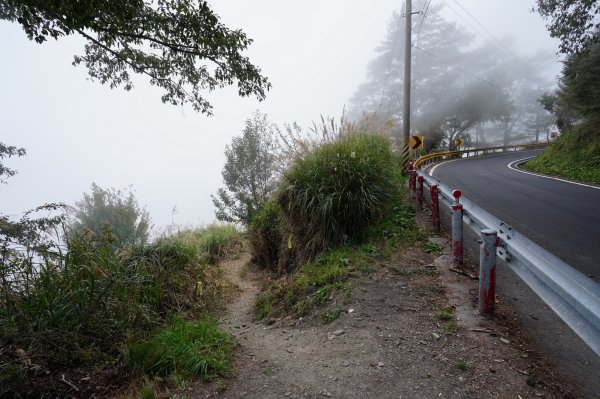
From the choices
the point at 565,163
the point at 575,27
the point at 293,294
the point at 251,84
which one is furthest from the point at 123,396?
the point at 565,163

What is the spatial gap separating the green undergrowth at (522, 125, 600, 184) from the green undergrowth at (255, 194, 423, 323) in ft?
30.6

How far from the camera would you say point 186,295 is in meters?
5.25

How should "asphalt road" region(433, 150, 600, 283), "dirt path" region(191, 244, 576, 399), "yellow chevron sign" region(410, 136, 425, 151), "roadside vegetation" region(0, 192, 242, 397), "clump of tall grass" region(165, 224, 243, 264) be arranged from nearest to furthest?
1. "dirt path" region(191, 244, 576, 399)
2. "roadside vegetation" region(0, 192, 242, 397)
3. "asphalt road" region(433, 150, 600, 283)
4. "clump of tall grass" region(165, 224, 243, 264)
5. "yellow chevron sign" region(410, 136, 425, 151)

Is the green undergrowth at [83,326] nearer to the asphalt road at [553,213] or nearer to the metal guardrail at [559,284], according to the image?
the metal guardrail at [559,284]

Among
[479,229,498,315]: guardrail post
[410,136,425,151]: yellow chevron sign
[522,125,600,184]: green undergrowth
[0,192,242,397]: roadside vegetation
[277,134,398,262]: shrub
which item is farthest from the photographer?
[410,136,425,151]: yellow chevron sign

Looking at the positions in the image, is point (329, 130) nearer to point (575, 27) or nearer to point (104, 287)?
point (104, 287)

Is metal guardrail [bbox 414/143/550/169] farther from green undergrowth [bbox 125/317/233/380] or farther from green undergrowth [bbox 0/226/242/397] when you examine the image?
green undergrowth [bbox 125/317/233/380]

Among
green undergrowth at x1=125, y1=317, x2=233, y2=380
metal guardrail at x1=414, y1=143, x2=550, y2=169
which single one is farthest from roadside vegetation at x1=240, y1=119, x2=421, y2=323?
metal guardrail at x1=414, y1=143, x2=550, y2=169

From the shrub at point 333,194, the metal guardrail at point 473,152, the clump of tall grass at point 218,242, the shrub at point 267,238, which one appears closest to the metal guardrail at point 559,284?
the shrub at point 333,194

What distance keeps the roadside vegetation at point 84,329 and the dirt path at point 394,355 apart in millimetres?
419

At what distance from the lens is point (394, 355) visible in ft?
8.48

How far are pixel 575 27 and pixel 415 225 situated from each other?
8.94 meters

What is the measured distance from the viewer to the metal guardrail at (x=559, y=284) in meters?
1.71

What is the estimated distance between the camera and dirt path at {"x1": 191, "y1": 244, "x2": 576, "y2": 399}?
2193 millimetres
